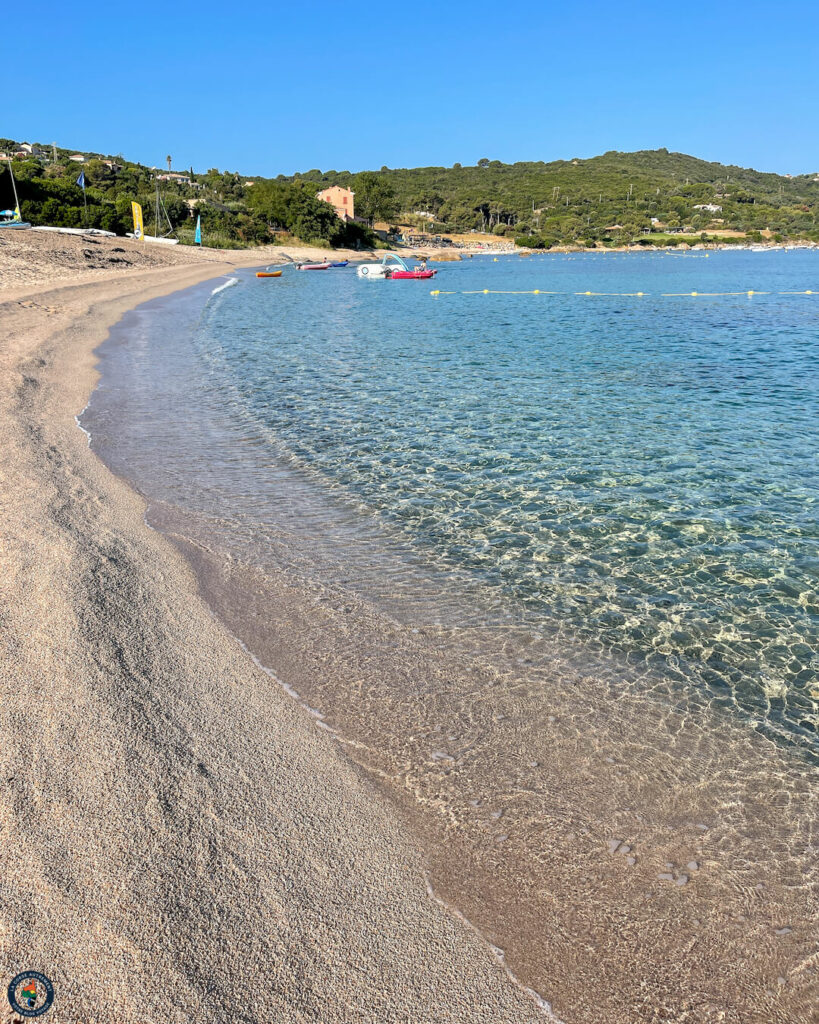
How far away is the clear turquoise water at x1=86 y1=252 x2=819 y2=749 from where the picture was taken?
7.21 meters

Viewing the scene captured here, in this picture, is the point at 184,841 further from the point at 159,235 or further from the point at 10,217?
the point at 159,235

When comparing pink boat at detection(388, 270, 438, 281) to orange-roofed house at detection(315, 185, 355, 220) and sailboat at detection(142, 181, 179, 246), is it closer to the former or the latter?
→ sailboat at detection(142, 181, 179, 246)

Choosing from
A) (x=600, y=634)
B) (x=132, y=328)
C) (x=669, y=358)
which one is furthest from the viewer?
(x=132, y=328)

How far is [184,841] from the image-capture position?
3.96 metres

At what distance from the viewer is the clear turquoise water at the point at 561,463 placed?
7.21m

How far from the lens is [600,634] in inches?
271

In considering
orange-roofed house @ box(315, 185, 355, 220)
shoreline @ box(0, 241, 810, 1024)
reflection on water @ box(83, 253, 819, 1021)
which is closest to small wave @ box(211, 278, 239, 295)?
reflection on water @ box(83, 253, 819, 1021)

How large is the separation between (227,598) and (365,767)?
9.99 ft

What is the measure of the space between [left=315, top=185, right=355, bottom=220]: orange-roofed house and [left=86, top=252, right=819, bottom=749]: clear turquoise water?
124157 millimetres

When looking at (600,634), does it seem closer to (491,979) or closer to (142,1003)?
(491,979)

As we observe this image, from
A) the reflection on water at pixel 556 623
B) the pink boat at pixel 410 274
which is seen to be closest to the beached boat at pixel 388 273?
the pink boat at pixel 410 274

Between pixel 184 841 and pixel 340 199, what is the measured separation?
15361cm

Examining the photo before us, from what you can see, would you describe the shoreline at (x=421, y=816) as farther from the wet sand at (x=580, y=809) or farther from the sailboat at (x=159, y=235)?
the sailboat at (x=159, y=235)

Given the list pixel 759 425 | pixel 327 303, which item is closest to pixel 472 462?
pixel 759 425
